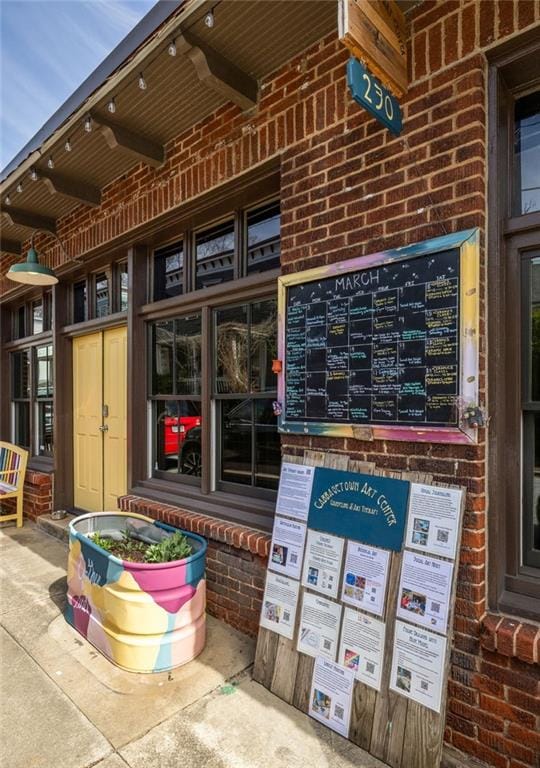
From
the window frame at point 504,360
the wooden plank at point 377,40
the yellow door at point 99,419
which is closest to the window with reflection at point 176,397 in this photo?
the yellow door at point 99,419

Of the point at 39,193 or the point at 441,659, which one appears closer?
the point at 441,659

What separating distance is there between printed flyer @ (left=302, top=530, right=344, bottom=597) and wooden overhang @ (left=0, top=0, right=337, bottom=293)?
2778 millimetres

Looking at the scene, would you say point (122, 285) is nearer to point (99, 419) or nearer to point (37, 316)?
point (99, 419)

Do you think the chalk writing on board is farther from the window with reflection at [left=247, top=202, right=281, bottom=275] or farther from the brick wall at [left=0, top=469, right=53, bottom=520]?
the brick wall at [left=0, top=469, right=53, bottom=520]

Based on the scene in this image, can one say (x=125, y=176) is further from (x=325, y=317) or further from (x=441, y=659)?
(x=441, y=659)

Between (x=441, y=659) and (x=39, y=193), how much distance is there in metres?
5.13

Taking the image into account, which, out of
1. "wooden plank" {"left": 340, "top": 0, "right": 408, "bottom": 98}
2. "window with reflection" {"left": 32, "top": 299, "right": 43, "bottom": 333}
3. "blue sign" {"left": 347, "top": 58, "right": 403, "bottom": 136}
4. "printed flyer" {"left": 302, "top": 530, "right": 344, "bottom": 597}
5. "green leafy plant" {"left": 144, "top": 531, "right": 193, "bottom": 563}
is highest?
"wooden plank" {"left": 340, "top": 0, "right": 408, "bottom": 98}

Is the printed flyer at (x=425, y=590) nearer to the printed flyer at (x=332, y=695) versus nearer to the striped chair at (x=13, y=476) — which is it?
the printed flyer at (x=332, y=695)

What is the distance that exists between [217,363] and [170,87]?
1.94 meters

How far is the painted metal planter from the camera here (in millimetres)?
2502

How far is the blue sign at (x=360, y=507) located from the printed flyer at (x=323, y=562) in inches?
2.0

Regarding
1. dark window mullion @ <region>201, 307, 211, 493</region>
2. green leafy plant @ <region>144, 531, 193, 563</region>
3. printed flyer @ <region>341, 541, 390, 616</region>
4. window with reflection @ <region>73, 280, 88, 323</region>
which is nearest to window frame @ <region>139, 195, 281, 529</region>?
dark window mullion @ <region>201, 307, 211, 493</region>

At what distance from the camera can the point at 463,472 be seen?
1964 millimetres

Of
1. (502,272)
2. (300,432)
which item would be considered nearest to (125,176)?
(300,432)
